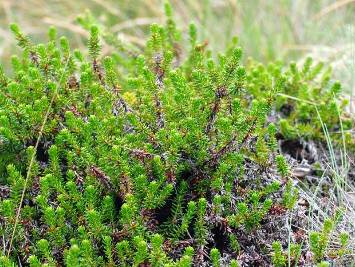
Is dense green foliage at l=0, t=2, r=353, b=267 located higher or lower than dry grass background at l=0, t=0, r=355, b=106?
lower

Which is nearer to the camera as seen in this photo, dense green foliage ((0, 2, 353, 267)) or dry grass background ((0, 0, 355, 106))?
dense green foliage ((0, 2, 353, 267))

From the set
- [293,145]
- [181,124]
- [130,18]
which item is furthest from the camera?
[130,18]

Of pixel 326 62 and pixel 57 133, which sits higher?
pixel 326 62

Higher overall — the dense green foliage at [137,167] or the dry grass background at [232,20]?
the dry grass background at [232,20]

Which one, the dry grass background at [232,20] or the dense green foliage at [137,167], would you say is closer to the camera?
the dense green foliage at [137,167]

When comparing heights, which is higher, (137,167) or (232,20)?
(232,20)

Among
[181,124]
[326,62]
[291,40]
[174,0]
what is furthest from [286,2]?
[181,124]

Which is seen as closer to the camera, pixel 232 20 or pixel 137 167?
pixel 137 167

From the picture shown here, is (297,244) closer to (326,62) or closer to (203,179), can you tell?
(203,179)
